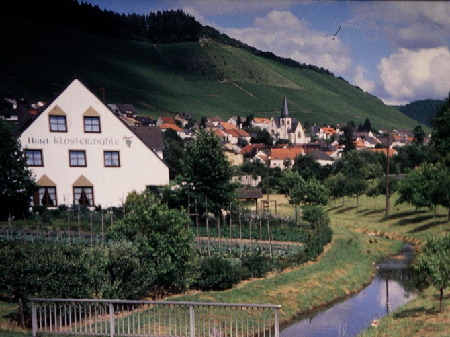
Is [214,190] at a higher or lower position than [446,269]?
higher

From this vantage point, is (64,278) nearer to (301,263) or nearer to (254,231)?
(301,263)

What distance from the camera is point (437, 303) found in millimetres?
21641

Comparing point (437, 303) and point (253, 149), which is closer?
point (437, 303)

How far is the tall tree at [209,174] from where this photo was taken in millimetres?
39031

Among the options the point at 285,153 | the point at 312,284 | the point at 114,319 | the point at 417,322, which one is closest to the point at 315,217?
the point at 312,284

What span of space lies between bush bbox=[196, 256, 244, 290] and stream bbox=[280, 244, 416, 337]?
13.1ft

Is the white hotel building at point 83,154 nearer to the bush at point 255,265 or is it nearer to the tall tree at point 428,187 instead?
the bush at point 255,265

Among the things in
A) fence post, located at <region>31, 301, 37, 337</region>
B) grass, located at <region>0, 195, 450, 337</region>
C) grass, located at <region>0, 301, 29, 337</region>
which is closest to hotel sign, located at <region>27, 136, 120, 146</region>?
grass, located at <region>0, 195, 450, 337</region>

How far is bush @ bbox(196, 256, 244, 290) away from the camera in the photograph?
77.6 ft

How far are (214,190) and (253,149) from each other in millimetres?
102407

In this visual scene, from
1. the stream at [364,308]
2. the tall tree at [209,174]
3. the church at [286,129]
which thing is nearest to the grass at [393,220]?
the stream at [364,308]

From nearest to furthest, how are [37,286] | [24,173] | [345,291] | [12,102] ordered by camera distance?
[37,286] < [345,291] < [24,173] < [12,102]

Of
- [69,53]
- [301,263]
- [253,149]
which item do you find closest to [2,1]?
[69,53]

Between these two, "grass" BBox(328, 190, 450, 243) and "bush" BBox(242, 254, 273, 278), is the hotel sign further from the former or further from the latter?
"grass" BBox(328, 190, 450, 243)
